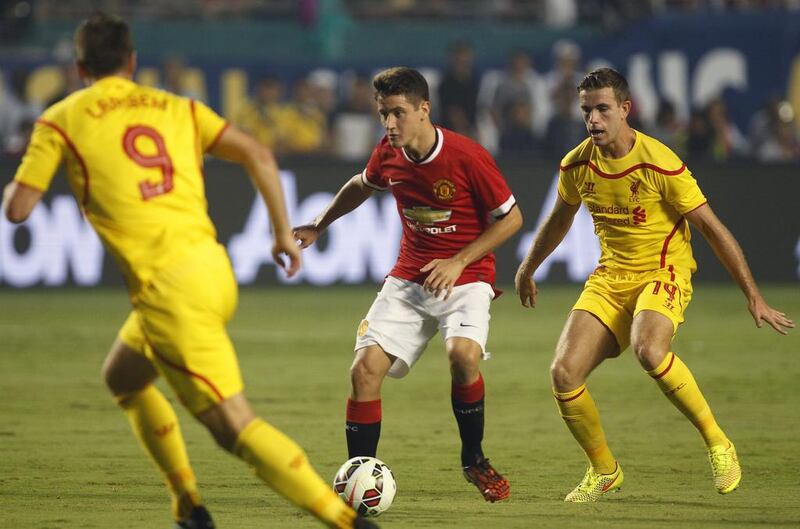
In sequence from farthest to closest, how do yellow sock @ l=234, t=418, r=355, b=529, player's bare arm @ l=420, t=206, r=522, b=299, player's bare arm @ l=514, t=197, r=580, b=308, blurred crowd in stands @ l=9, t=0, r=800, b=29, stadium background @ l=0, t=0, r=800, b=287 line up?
blurred crowd in stands @ l=9, t=0, r=800, b=29 → stadium background @ l=0, t=0, r=800, b=287 → player's bare arm @ l=514, t=197, r=580, b=308 → player's bare arm @ l=420, t=206, r=522, b=299 → yellow sock @ l=234, t=418, r=355, b=529

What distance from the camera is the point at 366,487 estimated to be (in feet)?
21.9

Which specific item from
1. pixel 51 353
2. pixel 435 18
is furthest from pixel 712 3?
pixel 51 353

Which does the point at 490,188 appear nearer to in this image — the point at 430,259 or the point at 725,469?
the point at 430,259

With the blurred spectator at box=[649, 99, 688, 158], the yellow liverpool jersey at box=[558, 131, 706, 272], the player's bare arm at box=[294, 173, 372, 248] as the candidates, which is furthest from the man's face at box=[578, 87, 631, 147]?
the blurred spectator at box=[649, 99, 688, 158]

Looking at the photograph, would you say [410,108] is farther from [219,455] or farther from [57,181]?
[57,181]

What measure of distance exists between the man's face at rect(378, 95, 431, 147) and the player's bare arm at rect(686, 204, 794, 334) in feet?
4.81

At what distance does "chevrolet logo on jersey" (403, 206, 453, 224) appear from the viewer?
24.1 ft

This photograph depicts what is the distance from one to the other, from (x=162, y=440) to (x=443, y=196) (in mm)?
2115

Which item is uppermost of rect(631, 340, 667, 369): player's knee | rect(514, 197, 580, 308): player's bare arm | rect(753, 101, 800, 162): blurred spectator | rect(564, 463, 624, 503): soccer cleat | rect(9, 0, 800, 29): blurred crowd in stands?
rect(514, 197, 580, 308): player's bare arm

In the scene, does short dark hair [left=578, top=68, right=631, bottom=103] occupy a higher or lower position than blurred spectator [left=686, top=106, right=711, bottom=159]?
higher

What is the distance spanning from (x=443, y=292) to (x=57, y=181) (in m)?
11.2

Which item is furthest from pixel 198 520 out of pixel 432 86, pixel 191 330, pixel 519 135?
pixel 432 86

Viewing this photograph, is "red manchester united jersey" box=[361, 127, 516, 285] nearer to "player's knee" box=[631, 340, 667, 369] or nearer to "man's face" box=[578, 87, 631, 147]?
"man's face" box=[578, 87, 631, 147]

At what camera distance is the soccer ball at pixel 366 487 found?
262 inches
